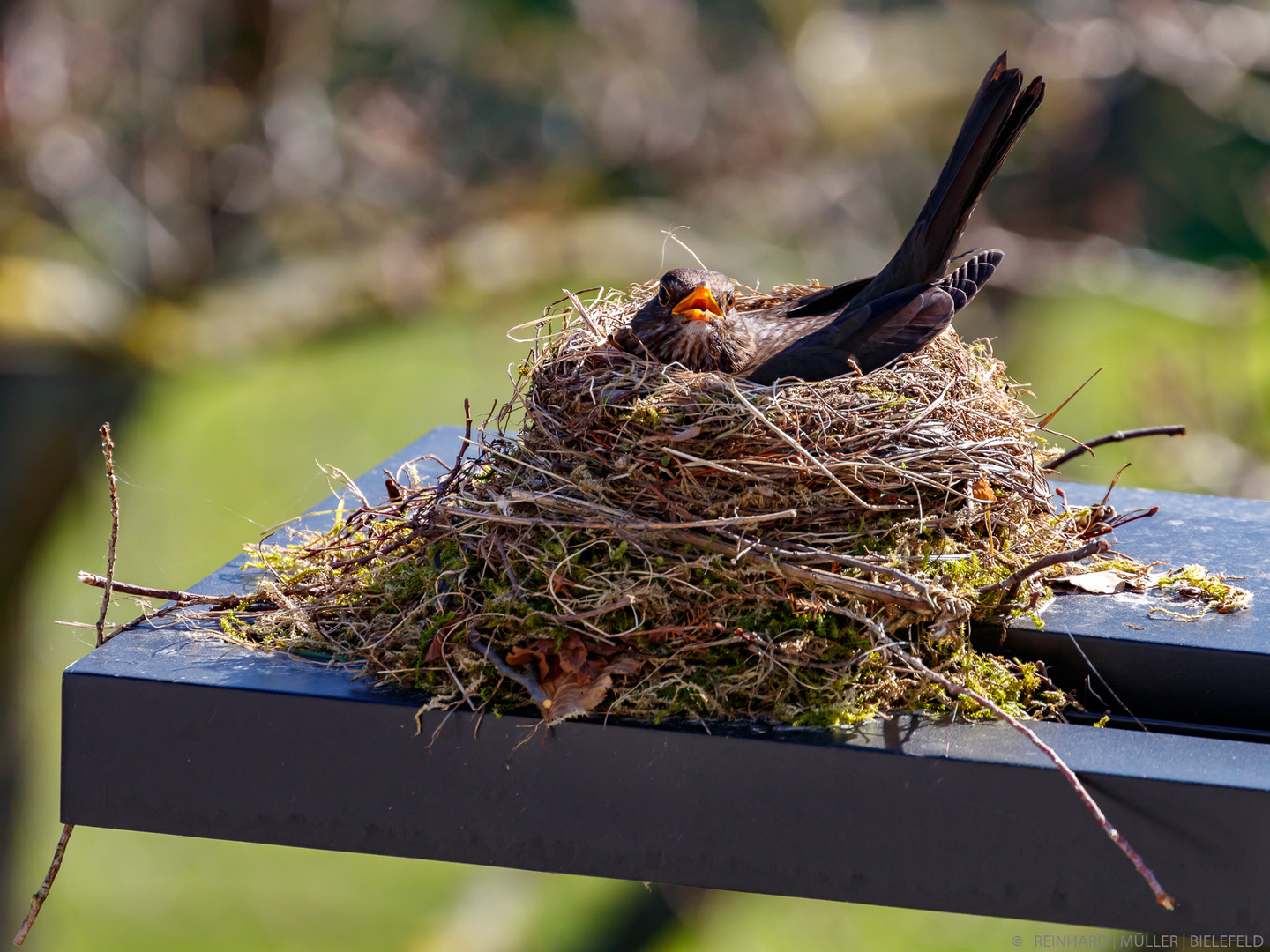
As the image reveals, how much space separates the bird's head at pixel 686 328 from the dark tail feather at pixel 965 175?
1.33 ft

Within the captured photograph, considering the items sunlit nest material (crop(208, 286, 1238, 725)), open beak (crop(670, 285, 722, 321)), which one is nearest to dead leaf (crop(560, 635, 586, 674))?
sunlit nest material (crop(208, 286, 1238, 725))

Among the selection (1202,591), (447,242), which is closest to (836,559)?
(1202,591)

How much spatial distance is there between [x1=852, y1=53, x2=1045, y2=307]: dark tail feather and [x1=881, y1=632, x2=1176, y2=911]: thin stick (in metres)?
1.32

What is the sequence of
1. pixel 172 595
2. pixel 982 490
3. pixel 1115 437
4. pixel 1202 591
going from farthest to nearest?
pixel 1115 437
pixel 1202 591
pixel 172 595
pixel 982 490

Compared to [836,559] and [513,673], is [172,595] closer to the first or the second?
[513,673]

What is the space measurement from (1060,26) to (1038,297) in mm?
2790

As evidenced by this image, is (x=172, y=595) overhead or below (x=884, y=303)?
below

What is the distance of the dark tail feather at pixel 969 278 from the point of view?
10.2 ft

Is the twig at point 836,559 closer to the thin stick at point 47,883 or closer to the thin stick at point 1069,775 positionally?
the thin stick at point 1069,775

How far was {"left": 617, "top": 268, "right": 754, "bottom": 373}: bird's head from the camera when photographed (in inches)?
119

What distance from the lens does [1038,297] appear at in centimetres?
1207

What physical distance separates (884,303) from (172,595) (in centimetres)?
195

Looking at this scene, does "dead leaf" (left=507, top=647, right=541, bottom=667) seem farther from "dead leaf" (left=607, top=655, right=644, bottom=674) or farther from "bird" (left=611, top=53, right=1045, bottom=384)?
"bird" (left=611, top=53, right=1045, bottom=384)

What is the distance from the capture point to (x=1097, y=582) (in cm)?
290
